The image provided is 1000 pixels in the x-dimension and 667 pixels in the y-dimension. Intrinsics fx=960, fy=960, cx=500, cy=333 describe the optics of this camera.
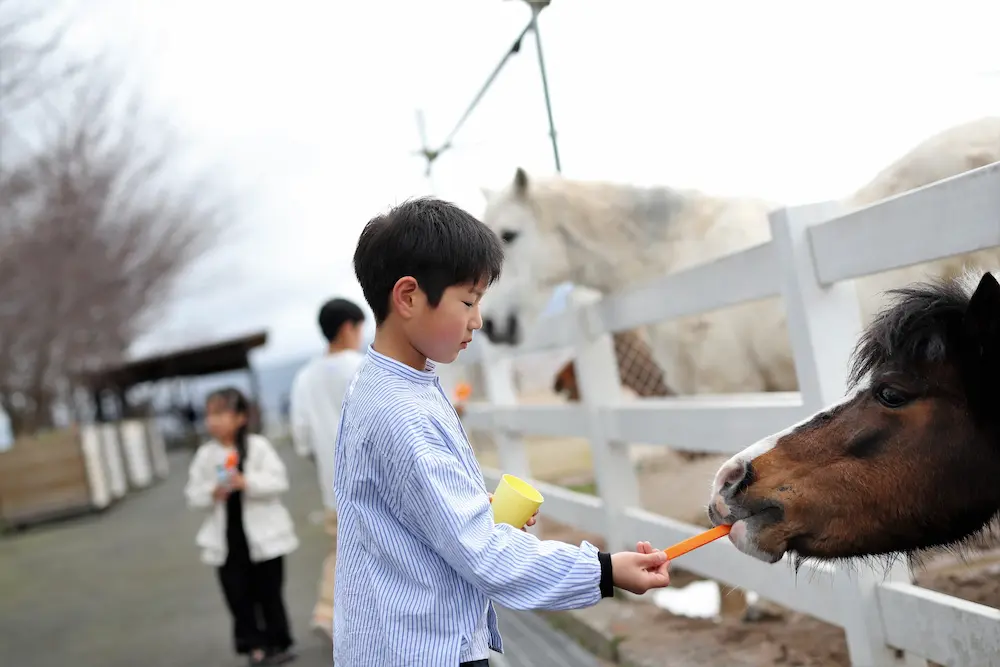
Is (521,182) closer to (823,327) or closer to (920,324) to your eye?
(823,327)

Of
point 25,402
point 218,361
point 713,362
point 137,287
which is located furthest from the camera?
point 218,361

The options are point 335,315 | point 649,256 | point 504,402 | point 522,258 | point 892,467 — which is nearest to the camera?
point 892,467

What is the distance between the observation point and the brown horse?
6.06ft

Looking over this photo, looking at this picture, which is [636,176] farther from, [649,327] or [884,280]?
[884,280]

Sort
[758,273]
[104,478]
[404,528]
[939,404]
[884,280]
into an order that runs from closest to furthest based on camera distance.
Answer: [404,528], [939,404], [758,273], [884,280], [104,478]

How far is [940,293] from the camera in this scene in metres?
1.91

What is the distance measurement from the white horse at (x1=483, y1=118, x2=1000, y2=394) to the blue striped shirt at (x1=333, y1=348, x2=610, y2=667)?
266 centimetres

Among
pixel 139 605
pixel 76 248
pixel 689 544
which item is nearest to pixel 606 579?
pixel 689 544

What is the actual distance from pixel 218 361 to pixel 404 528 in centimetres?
2372

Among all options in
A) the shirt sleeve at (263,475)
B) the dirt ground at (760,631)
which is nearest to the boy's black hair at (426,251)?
the dirt ground at (760,631)

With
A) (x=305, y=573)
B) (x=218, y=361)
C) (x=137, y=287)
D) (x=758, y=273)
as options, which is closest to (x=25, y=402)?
(x=137, y=287)

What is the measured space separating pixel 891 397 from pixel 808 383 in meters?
0.98

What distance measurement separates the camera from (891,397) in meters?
1.90

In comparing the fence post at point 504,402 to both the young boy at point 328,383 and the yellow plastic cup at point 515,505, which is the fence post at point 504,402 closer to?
the young boy at point 328,383
